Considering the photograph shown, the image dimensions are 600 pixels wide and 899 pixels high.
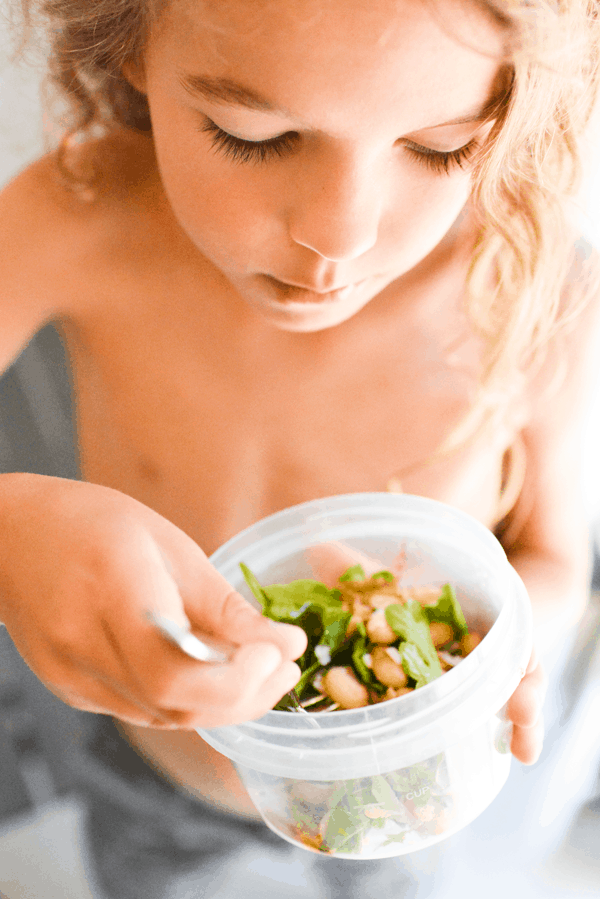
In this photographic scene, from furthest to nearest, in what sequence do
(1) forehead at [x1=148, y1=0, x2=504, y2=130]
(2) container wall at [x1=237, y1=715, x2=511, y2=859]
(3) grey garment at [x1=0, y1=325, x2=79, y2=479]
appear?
(3) grey garment at [x1=0, y1=325, x2=79, y2=479] < (2) container wall at [x1=237, y1=715, x2=511, y2=859] < (1) forehead at [x1=148, y1=0, x2=504, y2=130]

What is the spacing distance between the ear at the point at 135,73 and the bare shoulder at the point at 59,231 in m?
0.05

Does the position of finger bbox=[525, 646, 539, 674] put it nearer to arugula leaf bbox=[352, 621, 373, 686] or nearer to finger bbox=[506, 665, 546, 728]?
finger bbox=[506, 665, 546, 728]

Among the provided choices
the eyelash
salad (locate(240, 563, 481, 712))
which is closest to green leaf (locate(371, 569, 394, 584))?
salad (locate(240, 563, 481, 712))

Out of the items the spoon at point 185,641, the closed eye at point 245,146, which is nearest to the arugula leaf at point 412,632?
the spoon at point 185,641

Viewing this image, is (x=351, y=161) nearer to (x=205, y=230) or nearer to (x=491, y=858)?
(x=205, y=230)

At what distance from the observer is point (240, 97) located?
0.80ft

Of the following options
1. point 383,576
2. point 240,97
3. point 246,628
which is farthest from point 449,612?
point 240,97

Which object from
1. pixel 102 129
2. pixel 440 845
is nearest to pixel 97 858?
pixel 440 845

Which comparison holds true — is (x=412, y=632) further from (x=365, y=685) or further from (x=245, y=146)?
(x=245, y=146)

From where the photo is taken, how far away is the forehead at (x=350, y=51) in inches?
8.5

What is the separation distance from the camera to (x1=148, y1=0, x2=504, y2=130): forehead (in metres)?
0.22

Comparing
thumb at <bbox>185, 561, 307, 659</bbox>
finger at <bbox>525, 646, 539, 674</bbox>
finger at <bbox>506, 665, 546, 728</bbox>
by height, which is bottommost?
finger at <bbox>506, 665, 546, 728</bbox>

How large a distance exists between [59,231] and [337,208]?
0.64 feet

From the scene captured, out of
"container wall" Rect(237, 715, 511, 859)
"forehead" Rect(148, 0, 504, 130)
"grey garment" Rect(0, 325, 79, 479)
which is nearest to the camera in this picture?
"forehead" Rect(148, 0, 504, 130)
